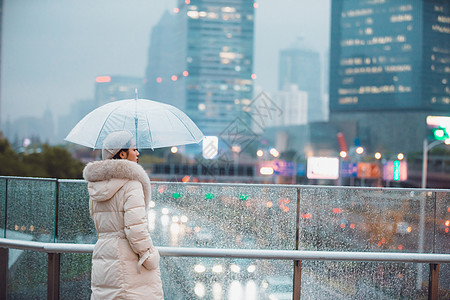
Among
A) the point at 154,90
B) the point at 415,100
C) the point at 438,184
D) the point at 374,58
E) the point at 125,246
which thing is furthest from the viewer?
the point at 154,90

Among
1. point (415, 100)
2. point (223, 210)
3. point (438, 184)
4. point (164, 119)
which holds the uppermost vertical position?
point (415, 100)

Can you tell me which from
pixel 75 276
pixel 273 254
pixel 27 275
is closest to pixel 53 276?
pixel 75 276

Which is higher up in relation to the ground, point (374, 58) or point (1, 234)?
point (374, 58)

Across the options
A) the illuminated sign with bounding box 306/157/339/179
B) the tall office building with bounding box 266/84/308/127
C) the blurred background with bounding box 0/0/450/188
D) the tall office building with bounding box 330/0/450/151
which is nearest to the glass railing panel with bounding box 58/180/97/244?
the illuminated sign with bounding box 306/157/339/179

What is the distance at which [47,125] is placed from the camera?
463 ft

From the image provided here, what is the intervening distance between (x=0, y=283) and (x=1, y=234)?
0.40 m

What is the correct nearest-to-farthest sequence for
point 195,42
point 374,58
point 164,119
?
1. point 164,119
2. point 374,58
3. point 195,42

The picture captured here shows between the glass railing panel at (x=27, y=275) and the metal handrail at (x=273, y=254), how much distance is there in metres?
0.28

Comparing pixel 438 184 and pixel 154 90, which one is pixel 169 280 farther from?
pixel 154 90

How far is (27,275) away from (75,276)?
44 cm

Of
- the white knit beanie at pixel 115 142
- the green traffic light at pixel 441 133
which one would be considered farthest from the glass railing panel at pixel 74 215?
the green traffic light at pixel 441 133

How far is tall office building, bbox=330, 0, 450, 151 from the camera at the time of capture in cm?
10512

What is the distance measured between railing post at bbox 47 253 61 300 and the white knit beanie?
1111 mm

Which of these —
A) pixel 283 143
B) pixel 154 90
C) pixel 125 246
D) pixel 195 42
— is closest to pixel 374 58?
pixel 283 143
